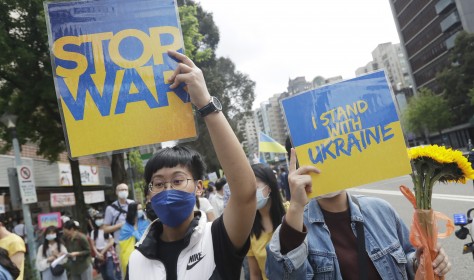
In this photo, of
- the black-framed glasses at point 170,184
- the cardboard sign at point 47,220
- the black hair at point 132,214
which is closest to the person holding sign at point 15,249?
the black hair at point 132,214

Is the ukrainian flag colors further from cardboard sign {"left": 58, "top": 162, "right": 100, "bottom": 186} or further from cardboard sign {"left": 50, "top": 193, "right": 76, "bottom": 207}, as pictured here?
cardboard sign {"left": 58, "top": 162, "right": 100, "bottom": 186}

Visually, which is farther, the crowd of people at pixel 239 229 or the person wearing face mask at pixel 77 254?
the person wearing face mask at pixel 77 254

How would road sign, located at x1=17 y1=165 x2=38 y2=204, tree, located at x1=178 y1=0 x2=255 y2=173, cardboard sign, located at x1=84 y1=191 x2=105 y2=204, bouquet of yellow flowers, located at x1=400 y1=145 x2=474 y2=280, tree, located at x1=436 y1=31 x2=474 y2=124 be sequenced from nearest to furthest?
bouquet of yellow flowers, located at x1=400 y1=145 x2=474 y2=280
road sign, located at x1=17 y1=165 x2=38 y2=204
cardboard sign, located at x1=84 y1=191 x2=105 y2=204
tree, located at x1=178 y1=0 x2=255 y2=173
tree, located at x1=436 y1=31 x2=474 y2=124

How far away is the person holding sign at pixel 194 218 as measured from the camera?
175cm

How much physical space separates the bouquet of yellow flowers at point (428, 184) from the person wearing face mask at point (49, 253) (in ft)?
20.9

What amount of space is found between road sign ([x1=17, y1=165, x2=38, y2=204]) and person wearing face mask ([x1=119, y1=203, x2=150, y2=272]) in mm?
3175

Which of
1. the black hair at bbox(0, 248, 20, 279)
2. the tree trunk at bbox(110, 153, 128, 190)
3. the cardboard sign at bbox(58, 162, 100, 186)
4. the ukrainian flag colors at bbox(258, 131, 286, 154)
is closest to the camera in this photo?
the black hair at bbox(0, 248, 20, 279)

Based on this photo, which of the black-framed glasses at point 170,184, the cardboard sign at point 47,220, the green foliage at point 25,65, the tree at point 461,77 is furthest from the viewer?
the tree at point 461,77

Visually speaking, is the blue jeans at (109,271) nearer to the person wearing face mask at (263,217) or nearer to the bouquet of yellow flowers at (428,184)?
the person wearing face mask at (263,217)

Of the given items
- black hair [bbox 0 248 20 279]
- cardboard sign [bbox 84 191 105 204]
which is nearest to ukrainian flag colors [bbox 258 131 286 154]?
black hair [bbox 0 248 20 279]

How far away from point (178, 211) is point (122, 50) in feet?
2.83

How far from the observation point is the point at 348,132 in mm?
2035

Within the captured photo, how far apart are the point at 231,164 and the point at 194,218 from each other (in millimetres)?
423

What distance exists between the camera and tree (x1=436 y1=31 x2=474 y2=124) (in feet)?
130
